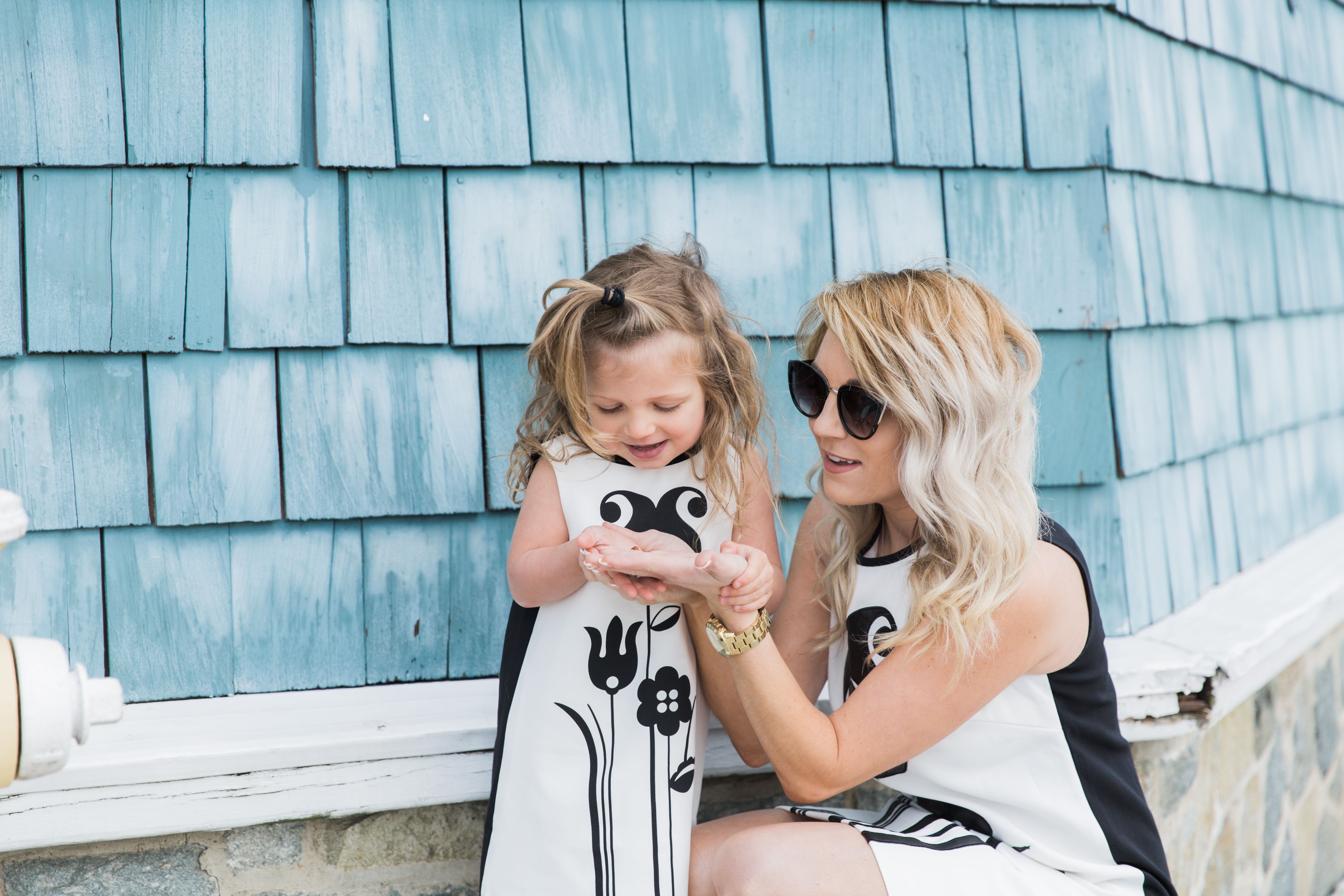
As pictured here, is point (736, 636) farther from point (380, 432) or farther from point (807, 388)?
point (380, 432)

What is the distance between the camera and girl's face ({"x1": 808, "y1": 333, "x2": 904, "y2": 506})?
1.51 meters

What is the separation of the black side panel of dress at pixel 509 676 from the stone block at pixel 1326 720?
8.30 feet

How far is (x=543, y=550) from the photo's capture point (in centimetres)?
153

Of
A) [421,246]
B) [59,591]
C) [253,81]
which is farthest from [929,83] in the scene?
[59,591]

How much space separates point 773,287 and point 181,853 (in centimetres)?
156

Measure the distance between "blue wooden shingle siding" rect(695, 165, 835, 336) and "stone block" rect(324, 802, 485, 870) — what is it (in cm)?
113

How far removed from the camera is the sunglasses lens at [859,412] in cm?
148

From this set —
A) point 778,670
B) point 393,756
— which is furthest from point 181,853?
point 778,670

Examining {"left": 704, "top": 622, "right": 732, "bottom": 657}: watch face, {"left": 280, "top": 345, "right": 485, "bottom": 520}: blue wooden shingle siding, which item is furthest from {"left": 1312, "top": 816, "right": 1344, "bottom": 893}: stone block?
{"left": 280, "top": 345, "right": 485, "bottom": 520}: blue wooden shingle siding

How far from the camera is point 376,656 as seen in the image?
6.14ft

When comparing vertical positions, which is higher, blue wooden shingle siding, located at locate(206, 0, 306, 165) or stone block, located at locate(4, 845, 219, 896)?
blue wooden shingle siding, located at locate(206, 0, 306, 165)

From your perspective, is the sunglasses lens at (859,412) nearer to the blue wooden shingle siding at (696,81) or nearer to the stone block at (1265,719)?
the blue wooden shingle siding at (696,81)

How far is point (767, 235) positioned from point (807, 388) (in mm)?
543

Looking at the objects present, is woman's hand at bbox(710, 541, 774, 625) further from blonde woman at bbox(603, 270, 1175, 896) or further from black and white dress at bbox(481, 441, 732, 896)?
black and white dress at bbox(481, 441, 732, 896)
